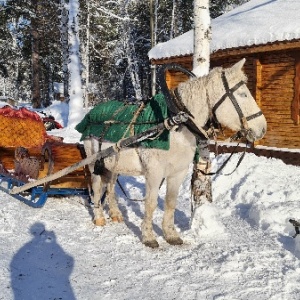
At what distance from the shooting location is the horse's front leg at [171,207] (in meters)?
4.74

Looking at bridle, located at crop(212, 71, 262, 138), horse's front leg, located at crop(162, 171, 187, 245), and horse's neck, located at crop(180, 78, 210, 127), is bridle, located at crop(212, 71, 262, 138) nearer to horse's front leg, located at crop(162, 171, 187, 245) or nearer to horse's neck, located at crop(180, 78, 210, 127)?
horse's neck, located at crop(180, 78, 210, 127)

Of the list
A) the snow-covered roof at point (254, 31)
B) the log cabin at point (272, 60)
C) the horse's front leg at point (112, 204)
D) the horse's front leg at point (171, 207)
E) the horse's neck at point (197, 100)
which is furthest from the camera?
the log cabin at point (272, 60)

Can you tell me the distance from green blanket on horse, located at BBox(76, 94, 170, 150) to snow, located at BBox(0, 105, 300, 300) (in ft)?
4.09

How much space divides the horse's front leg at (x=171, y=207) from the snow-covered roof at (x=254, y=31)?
554 centimetres

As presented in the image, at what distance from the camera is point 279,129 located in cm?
1051

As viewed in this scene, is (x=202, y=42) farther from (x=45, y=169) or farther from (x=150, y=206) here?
(x=45, y=169)

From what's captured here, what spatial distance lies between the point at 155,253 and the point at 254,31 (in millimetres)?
7282

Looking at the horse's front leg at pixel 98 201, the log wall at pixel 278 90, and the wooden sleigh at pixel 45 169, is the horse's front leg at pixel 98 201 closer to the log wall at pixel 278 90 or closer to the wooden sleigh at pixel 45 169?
the wooden sleigh at pixel 45 169

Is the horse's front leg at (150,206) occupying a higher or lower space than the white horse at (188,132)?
lower

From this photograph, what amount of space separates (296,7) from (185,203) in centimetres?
748

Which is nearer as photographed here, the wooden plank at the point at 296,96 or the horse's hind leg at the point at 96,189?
the horse's hind leg at the point at 96,189

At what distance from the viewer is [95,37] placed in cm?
3153

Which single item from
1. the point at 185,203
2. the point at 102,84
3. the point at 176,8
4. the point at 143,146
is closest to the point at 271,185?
the point at 185,203

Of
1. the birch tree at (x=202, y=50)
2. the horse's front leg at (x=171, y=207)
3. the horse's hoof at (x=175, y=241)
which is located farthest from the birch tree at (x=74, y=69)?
the horse's hoof at (x=175, y=241)
